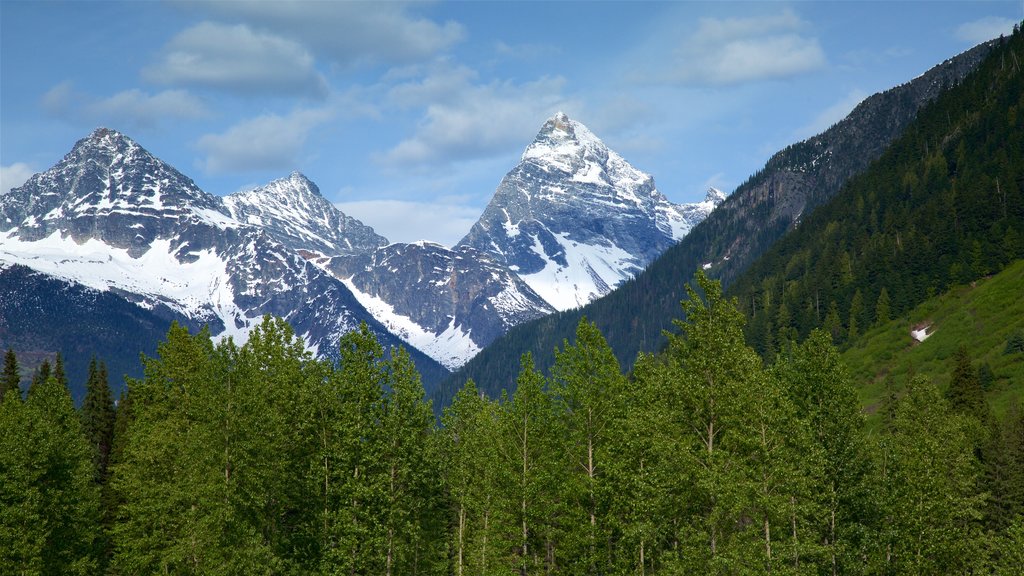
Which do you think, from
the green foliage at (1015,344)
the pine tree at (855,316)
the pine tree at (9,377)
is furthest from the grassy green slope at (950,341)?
the pine tree at (9,377)

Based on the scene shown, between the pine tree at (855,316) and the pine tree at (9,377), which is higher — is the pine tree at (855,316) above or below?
above

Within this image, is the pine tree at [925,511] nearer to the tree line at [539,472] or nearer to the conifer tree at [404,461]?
the tree line at [539,472]

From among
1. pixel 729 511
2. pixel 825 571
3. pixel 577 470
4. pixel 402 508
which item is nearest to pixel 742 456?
pixel 729 511

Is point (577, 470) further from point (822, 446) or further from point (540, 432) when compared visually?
point (822, 446)

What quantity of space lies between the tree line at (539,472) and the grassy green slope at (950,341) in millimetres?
Answer: 63869

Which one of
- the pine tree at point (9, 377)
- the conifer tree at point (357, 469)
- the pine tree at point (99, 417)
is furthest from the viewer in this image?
the pine tree at point (9, 377)

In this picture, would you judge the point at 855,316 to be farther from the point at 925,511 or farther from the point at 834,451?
the point at 834,451

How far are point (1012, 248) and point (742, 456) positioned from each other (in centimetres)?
13974

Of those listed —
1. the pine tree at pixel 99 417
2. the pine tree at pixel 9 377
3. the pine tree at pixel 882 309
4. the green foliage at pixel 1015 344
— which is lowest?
the pine tree at pixel 99 417

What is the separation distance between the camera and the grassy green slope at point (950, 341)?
122 metres

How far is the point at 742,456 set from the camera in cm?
4872

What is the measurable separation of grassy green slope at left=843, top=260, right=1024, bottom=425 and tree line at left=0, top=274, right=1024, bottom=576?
63869 mm

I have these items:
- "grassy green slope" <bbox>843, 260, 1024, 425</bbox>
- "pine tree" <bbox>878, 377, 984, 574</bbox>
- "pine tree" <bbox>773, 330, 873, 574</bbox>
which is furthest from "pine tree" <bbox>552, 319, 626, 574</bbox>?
"grassy green slope" <bbox>843, 260, 1024, 425</bbox>

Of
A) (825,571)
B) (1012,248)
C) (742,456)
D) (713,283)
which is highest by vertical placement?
(1012,248)
